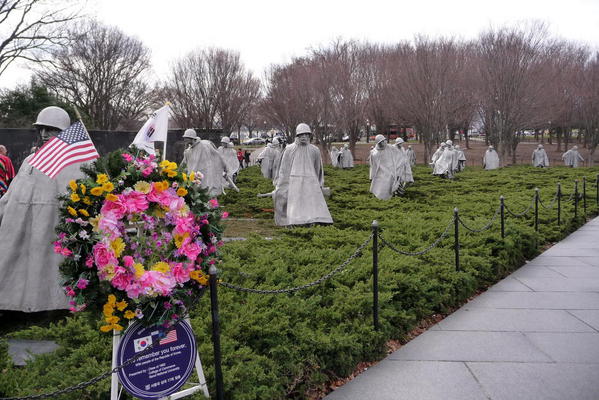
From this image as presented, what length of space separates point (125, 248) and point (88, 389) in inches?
39.5

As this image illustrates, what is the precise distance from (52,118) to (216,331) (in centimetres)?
314

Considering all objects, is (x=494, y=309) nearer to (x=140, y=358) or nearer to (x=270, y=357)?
(x=270, y=357)

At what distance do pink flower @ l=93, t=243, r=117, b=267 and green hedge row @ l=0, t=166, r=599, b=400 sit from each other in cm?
94

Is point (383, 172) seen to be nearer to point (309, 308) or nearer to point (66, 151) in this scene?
point (309, 308)

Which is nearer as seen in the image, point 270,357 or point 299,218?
point 270,357

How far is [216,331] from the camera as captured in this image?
11.0 feet

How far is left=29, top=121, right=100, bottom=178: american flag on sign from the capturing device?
3.83 meters

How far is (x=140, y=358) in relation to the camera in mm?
3199

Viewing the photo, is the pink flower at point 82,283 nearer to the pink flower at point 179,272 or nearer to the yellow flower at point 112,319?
the yellow flower at point 112,319

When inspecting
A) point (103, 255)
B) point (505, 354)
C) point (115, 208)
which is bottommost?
point (505, 354)

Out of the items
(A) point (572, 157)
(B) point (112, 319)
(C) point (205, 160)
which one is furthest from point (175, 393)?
(A) point (572, 157)

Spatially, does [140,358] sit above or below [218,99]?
below

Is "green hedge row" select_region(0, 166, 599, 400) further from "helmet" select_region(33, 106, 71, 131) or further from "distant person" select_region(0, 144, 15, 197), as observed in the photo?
"distant person" select_region(0, 144, 15, 197)

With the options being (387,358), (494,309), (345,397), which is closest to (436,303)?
(494,309)
